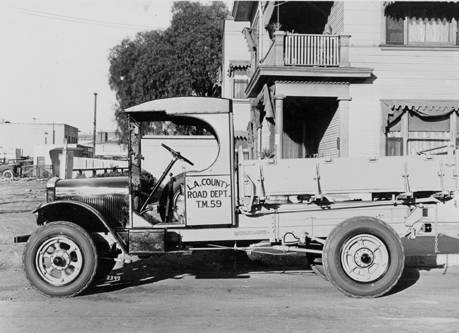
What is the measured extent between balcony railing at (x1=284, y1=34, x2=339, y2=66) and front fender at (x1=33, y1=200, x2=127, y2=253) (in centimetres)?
945

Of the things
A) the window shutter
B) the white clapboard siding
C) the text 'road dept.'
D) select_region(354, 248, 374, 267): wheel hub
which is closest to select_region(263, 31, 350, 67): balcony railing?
the white clapboard siding

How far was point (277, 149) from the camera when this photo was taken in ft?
49.6

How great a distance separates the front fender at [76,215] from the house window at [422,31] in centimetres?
1121

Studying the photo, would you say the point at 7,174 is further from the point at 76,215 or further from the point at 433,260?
the point at 433,260

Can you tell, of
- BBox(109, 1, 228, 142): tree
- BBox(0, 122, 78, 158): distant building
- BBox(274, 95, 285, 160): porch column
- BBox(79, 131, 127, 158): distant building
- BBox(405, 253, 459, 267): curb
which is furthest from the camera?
BBox(0, 122, 78, 158): distant building

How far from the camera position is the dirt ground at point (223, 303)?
5590mm

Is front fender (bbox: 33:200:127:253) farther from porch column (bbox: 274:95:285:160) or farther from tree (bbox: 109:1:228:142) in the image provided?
tree (bbox: 109:1:228:142)

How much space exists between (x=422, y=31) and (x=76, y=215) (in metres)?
12.1

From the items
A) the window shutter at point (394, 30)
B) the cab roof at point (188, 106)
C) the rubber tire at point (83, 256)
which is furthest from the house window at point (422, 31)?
the rubber tire at point (83, 256)

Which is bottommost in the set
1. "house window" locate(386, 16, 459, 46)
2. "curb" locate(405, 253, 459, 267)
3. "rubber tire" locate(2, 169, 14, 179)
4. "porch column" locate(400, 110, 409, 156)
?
"curb" locate(405, 253, 459, 267)

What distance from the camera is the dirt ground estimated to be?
18.3 ft

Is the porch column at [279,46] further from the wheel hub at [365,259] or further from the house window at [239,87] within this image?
the house window at [239,87]

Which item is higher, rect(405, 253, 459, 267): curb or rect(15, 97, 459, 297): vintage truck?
rect(15, 97, 459, 297): vintage truck

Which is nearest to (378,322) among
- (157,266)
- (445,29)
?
(157,266)
